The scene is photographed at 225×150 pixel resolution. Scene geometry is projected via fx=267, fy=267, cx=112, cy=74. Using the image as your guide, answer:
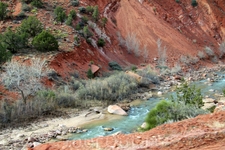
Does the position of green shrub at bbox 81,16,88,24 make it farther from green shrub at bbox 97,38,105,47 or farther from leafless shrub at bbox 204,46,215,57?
leafless shrub at bbox 204,46,215,57

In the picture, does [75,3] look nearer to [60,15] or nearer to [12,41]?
[60,15]

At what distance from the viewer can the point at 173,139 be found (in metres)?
6.62

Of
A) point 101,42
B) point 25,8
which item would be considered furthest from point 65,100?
point 25,8

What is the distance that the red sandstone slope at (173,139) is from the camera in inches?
253

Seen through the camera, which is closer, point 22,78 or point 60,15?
point 22,78

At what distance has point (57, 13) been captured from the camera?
23.5 meters

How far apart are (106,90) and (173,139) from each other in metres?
9.64

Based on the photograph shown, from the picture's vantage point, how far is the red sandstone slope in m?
6.43

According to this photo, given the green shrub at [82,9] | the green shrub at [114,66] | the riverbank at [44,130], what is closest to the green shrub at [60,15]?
the green shrub at [82,9]

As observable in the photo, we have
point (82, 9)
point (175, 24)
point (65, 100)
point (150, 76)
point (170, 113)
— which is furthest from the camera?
point (175, 24)

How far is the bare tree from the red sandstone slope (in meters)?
6.97

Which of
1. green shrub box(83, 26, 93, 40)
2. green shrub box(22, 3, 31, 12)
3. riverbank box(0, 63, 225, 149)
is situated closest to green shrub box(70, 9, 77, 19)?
green shrub box(83, 26, 93, 40)

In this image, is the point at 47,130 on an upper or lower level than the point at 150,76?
lower

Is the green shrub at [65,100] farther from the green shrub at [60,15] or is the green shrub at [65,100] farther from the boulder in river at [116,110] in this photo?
the green shrub at [60,15]
